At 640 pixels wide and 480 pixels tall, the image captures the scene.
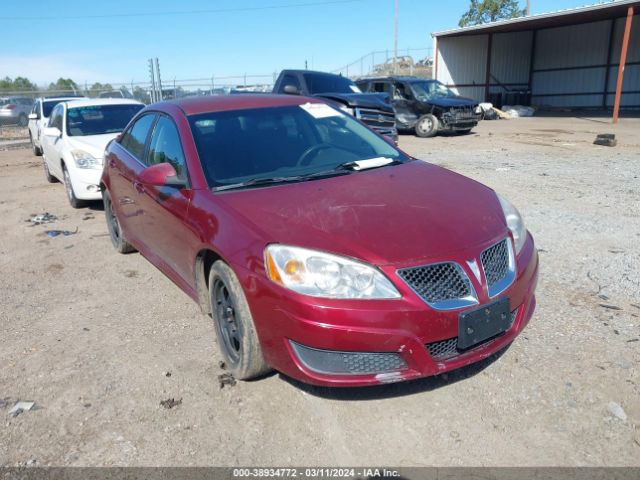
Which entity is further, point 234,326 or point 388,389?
point 234,326

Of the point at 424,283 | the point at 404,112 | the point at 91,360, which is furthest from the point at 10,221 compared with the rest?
the point at 404,112

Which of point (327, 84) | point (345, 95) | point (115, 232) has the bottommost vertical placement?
point (115, 232)

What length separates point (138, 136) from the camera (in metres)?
4.83

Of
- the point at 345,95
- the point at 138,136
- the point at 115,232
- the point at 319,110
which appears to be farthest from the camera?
the point at 345,95

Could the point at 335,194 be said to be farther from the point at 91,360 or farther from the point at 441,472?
the point at 91,360

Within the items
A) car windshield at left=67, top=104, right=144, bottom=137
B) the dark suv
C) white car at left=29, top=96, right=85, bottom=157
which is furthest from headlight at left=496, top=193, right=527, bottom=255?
the dark suv

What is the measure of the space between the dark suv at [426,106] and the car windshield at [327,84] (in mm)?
4154

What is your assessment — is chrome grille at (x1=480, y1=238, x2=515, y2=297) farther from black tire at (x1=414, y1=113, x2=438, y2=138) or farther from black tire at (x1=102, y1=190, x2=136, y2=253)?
black tire at (x1=414, y1=113, x2=438, y2=138)

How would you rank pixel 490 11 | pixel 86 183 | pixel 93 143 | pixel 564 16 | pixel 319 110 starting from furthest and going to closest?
1. pixel 490 11
2. pixel 564 16
3. pixel 93 143
4. pixel 86 183
5. pixel 319 110

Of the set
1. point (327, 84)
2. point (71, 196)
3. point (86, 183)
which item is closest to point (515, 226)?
point (86, 183)

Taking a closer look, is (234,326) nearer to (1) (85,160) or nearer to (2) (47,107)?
(1) (85,160)

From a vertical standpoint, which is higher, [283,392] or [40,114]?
[40,114]

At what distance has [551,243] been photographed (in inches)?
208

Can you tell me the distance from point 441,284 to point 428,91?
1527 cm
